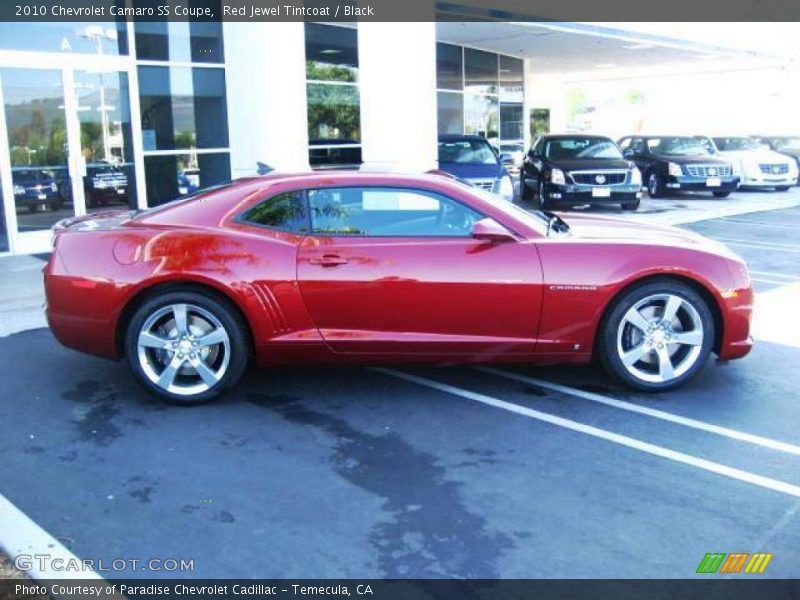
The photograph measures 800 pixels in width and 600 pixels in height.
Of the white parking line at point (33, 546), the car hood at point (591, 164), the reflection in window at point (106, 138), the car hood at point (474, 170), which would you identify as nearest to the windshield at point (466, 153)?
the car hood at point (474, 170)

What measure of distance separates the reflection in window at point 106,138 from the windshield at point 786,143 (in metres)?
19.9

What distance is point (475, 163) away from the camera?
48.3 feet

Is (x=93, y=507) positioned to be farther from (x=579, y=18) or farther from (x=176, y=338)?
(x=579, y=18)

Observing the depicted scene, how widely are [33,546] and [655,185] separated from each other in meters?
18.4

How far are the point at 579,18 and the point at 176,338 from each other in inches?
603

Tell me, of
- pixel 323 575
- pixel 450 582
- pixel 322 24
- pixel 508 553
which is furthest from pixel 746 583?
pixel 322 24

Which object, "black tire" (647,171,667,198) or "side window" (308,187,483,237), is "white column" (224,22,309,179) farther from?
"black tire" (647,171,667,198)

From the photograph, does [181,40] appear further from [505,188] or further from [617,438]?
[617,438]

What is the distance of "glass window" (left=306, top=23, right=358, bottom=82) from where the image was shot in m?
17.3

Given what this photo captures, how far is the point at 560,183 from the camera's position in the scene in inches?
627

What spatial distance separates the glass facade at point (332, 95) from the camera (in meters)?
17.1

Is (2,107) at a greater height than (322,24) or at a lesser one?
lesser

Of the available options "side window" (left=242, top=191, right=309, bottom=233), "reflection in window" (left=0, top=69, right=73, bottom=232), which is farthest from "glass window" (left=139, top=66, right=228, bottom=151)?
"side window" (left=242, top=191, right=309, bottom=233)

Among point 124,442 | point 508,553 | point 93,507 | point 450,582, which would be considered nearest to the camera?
point 450,582
